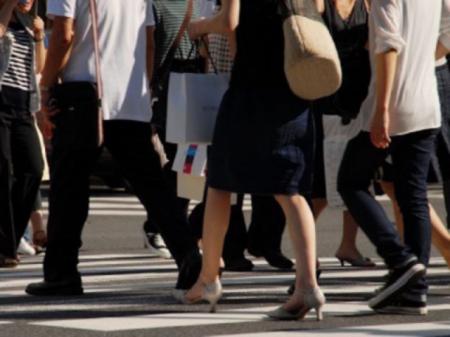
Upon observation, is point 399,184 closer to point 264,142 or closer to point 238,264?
point 264,142

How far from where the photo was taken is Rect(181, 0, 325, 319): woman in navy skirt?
8758 mm

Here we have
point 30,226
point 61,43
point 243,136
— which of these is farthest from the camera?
point 30,226

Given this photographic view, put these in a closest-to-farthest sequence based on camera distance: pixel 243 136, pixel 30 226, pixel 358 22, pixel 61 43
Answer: pixel 243 136 < pixel 61 43 < pixel 358 22 < pixel 30 226

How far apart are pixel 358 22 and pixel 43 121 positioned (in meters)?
1.80

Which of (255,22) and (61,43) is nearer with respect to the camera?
(255,22)

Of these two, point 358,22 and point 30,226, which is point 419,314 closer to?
point 358,22

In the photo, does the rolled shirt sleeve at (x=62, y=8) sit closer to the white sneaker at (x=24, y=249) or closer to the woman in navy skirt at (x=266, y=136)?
the woman in navy skirt at (x=266, y=136)

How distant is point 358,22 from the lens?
10414mm

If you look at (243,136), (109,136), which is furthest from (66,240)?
(243,136)

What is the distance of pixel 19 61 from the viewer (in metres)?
12.5

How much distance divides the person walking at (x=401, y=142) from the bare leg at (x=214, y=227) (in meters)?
0.66

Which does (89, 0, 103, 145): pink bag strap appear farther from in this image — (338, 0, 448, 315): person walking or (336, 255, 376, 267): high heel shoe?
(336, 255, 376, 267): high heel shoe

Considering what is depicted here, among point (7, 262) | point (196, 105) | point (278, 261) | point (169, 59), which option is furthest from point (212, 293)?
point (7, 262)

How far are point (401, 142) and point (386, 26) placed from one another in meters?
0.59
